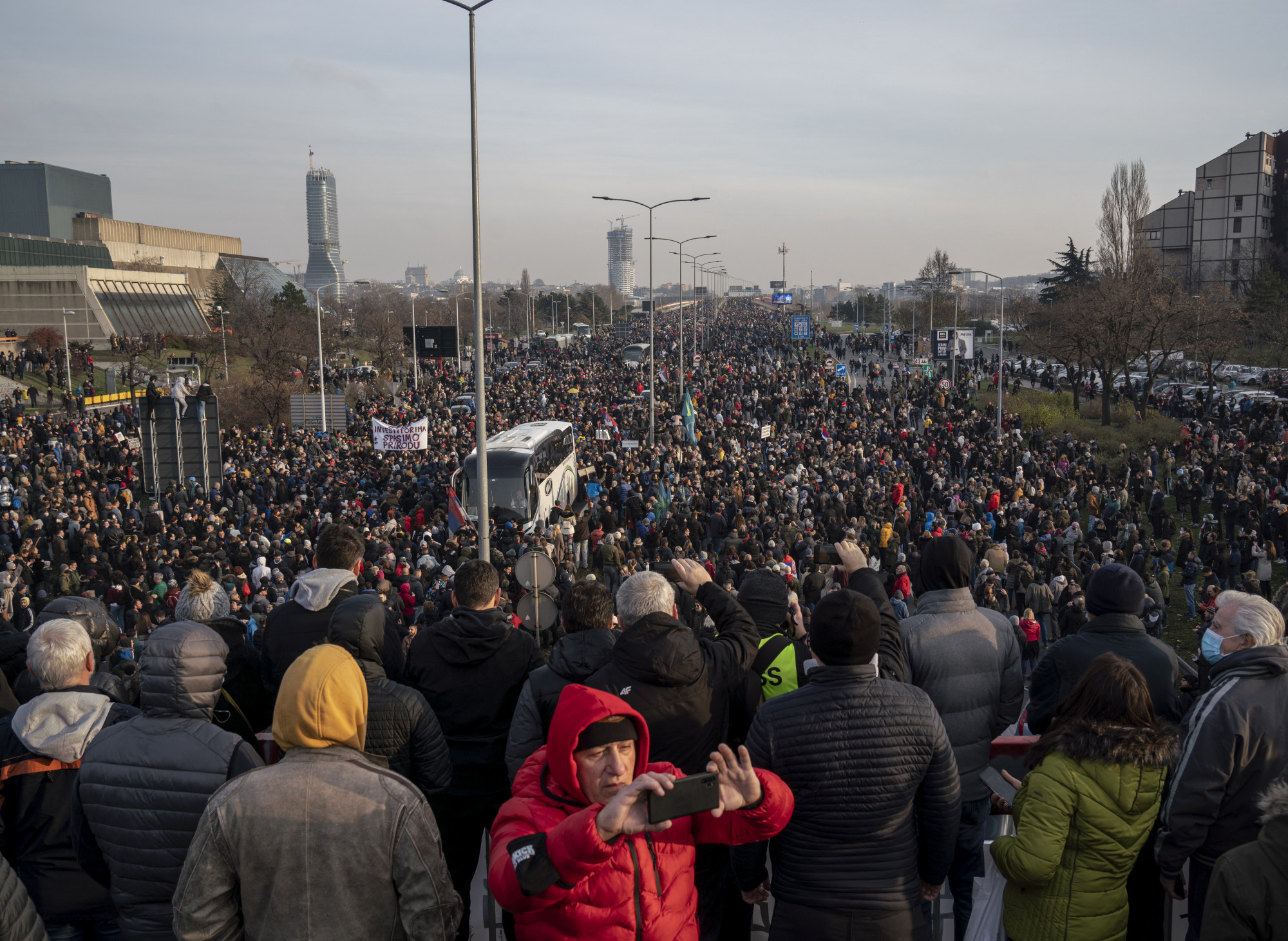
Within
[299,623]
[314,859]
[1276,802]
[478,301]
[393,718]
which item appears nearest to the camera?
[1276,802]

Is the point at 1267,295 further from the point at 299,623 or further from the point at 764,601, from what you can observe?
the point at 299,623

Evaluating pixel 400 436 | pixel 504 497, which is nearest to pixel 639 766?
pixel 504 497

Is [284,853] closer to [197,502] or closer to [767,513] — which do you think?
[767,513]

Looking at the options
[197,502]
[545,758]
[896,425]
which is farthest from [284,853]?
[896,425]

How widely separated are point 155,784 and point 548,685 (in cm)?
136

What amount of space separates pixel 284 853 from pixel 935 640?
8.47 ft

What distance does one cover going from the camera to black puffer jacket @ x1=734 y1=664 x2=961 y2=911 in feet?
10.3

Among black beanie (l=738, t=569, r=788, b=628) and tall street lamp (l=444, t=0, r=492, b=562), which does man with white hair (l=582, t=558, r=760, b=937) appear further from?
tall street lamp (l=444, t=0, r=492, b=562)

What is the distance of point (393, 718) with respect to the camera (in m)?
3.66

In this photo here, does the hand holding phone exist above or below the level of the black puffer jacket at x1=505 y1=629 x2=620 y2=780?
below

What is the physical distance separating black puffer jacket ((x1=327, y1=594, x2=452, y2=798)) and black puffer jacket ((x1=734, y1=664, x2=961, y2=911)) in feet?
4.06

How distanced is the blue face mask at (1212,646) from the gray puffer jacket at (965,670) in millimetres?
686

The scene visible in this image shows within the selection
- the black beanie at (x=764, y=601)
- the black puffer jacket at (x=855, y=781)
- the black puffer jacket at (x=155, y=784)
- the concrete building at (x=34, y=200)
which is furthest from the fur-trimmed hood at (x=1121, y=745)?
the concrete building at (x=34, y=200)

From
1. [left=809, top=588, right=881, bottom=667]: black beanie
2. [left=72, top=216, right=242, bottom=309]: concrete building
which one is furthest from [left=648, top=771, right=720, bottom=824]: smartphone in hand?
[left=72, top=216, right=242, bottom=309]: concrete building
